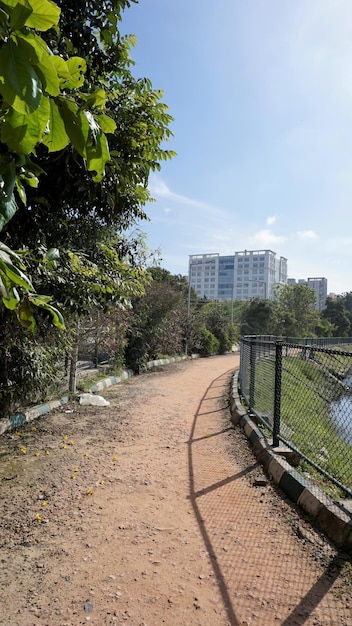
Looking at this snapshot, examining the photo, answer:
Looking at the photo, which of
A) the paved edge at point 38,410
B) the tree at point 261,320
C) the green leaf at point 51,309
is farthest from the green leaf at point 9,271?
the tree at point 261,320

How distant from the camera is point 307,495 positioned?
349cm

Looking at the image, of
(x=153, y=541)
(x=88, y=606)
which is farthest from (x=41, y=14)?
A: (x=153, y=541)

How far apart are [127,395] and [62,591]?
21.6 feet

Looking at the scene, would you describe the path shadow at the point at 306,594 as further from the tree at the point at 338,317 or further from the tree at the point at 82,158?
the tree at the point at 338,317

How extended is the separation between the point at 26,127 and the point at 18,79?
11cm

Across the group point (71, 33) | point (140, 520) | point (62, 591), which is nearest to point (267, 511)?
point (140, 520)

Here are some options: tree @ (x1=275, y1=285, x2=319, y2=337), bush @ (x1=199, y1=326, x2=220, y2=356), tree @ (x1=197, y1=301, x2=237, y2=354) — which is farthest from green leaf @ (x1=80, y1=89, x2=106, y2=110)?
tree @ (x1=275, y1=285, x2=319, y2=337)

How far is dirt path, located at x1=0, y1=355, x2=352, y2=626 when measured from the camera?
7.48ft

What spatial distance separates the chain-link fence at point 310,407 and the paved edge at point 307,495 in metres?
0.23

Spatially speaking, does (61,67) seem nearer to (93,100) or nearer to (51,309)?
(93,100)

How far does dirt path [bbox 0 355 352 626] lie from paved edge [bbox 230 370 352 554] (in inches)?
4.3

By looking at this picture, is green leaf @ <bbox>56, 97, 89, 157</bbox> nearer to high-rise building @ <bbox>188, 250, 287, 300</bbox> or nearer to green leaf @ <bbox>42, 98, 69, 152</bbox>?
green leaf @ <bbox>42, 98, 69, 152</bbox>

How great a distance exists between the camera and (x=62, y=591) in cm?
239

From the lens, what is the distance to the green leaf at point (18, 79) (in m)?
0.63
